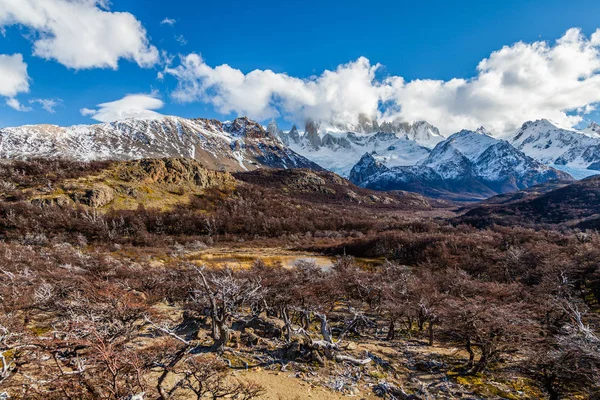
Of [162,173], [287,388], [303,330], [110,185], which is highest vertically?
[162,173]

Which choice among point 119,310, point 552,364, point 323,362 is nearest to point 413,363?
point 323,362

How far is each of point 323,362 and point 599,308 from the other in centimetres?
3942

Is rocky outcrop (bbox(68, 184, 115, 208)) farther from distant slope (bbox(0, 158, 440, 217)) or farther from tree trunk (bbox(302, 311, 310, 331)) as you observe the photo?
tree trunk (bbox(302, 311, 310, 331))

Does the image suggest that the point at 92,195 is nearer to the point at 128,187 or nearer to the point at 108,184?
the point at 108,184

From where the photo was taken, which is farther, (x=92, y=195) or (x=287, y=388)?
(x=92, y=195)

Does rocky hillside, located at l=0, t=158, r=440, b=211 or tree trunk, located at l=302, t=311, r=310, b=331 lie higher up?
rocky hillside, located at l=0, t=158, r=440, b=211

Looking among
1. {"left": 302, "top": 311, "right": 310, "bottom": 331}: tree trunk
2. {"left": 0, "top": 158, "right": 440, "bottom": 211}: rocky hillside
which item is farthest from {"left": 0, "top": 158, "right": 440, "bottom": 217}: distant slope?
{"left": 302, "top": 311, "right": 310, "bottom": 331}: tree trunk

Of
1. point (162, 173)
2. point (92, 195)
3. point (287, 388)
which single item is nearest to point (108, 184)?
point (92, 195)

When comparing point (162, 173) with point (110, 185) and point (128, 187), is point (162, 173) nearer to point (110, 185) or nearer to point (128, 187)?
point (128, 187)

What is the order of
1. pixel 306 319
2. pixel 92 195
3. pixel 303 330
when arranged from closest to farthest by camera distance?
pixel 303 330 < pixel 306 319 < pixel 92 195

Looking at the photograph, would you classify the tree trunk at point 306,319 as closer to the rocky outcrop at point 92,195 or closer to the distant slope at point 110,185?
the distant slope at point 110,185

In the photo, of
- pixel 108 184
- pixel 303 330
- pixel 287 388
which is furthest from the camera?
pixel 108 184

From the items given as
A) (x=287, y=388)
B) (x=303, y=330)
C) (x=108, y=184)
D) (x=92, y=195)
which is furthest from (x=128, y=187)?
(x=287, y=388)

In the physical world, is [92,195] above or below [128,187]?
below
